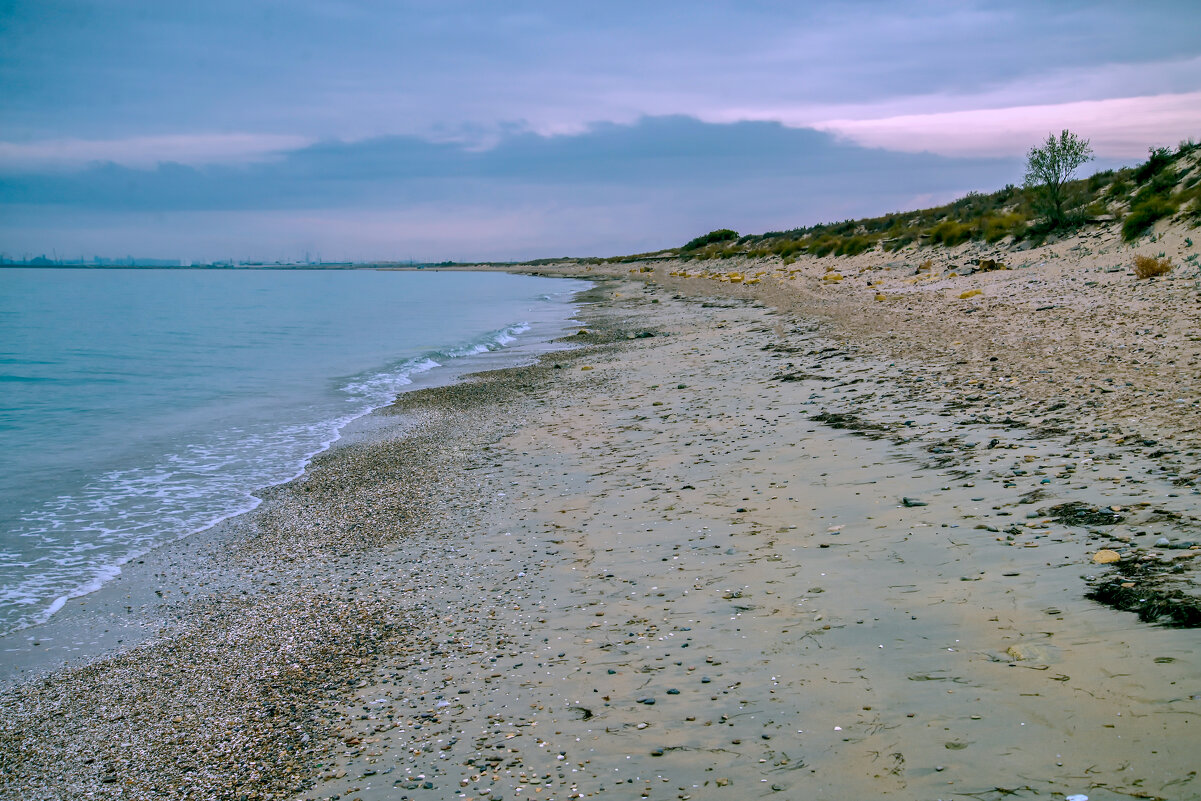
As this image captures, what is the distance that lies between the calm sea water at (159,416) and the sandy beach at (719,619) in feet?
2.99

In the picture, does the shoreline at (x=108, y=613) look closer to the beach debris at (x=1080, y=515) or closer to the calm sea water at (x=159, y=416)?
the calm sea water at (x=159, y=416)

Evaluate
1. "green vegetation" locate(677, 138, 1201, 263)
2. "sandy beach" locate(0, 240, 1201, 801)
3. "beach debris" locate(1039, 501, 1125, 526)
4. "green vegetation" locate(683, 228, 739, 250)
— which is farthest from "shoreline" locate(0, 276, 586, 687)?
"green vegetation" locate(683, 228, 739, 250)

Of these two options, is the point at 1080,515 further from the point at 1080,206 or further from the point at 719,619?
the point at 1080,206

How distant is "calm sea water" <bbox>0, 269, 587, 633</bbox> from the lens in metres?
7.39

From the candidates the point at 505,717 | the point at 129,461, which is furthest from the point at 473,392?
the point at 505,717

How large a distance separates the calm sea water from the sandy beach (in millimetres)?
910

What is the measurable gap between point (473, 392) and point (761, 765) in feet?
40.0

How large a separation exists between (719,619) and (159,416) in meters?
13.8

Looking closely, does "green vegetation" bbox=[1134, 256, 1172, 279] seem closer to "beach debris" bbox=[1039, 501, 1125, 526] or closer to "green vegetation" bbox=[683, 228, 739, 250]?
"beach debris" bbox=[1039, 501, 1125, 526]

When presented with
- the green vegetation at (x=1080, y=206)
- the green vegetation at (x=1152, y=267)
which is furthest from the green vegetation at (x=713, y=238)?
the green vegetation at (x=1152, y=267)

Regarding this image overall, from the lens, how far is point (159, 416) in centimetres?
1431

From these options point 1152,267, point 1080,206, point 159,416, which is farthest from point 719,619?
point 1080,206

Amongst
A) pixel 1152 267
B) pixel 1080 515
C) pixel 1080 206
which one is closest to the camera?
pixel 1080 515

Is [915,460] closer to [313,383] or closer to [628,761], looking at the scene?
[628,761]
